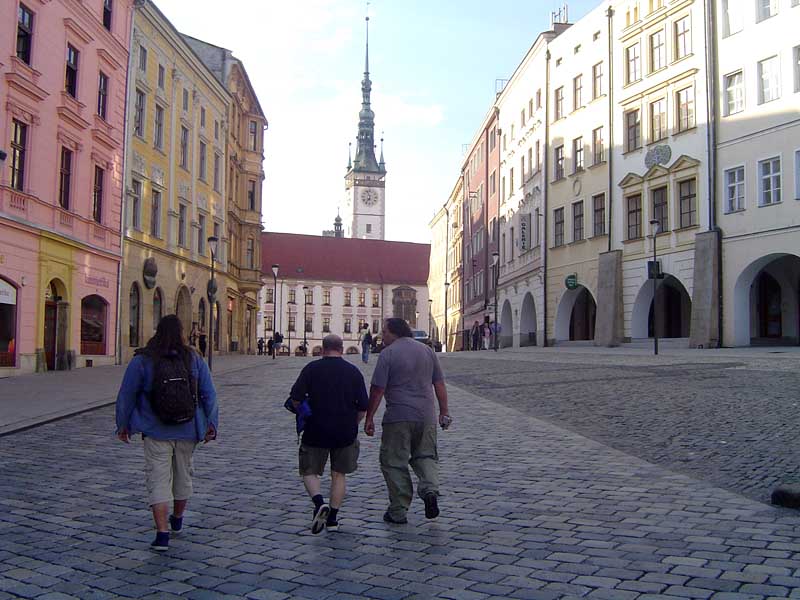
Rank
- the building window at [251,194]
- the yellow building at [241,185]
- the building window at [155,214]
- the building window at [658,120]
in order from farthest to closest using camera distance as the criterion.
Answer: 1. the building window at [251,194]
2. the yellow building at [241,185]
3. the building window at [658,120]
4. the building window at [155,214]

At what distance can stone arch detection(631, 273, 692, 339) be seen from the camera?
37.3 metres

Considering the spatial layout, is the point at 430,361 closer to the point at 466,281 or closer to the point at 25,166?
the point at 25,166

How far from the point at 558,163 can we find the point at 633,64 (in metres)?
7.88

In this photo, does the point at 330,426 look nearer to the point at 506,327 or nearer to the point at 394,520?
the point at 394,520

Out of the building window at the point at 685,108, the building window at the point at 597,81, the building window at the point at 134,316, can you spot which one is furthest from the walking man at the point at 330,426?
the building window at the point at 597,81


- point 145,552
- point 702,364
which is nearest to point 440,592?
point 145,552

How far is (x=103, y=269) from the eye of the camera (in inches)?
1189

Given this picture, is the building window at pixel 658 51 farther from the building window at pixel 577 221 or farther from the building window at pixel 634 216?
the building window at pixel 577 221

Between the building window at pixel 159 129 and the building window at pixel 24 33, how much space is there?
11600 mm

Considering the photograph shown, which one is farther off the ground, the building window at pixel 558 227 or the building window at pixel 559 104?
the building window at pixel 559 104

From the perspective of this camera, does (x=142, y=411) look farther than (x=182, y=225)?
No

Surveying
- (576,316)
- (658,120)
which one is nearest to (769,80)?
(658,120)

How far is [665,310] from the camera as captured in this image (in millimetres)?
39750

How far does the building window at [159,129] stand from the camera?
36.3 m
